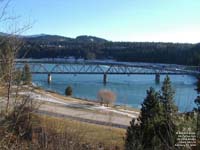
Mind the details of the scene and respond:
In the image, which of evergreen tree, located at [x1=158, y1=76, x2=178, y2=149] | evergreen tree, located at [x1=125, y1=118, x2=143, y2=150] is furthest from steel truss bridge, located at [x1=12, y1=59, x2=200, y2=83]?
evergreen tree, located at [x1=158, y1=76, x2=178, y2=149]

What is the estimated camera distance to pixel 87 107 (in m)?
28.1

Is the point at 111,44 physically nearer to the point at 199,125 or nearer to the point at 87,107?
the point at 87,107

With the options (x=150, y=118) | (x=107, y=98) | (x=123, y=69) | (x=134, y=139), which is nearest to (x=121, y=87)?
(x=123, y=69)

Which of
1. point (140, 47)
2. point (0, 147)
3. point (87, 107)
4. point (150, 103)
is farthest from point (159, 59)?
point (0, 147)

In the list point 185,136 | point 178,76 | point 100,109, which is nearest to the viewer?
point 185,136

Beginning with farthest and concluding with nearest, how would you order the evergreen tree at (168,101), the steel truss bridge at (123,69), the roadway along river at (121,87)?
the steel truss bridge at (123,69) < the roadway along river at (121,87) < the evergreen tree at (168,101)

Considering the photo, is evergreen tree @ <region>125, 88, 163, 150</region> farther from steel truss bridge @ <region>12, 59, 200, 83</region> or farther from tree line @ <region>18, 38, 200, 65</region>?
tree line @ <region>18, 38, 200, 65</region>

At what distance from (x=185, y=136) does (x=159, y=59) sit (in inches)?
3501

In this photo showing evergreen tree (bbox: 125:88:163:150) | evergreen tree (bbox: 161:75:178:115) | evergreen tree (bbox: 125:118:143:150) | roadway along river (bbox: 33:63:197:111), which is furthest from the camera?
roadway along river (bbox: 33:63:197:111)

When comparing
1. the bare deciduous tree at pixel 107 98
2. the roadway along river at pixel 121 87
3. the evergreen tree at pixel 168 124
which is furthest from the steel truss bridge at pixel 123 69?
the evergreen tree at pixel 168 124

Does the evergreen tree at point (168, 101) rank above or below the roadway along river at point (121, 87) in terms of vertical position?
above

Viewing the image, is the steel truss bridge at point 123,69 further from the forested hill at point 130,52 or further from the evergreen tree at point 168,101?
the evergreen tree at point 168,101

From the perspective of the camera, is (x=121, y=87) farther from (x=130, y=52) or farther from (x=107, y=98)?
(x=130, y=52)

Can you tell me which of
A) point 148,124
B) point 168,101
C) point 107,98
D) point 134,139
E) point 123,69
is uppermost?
point 168,101
